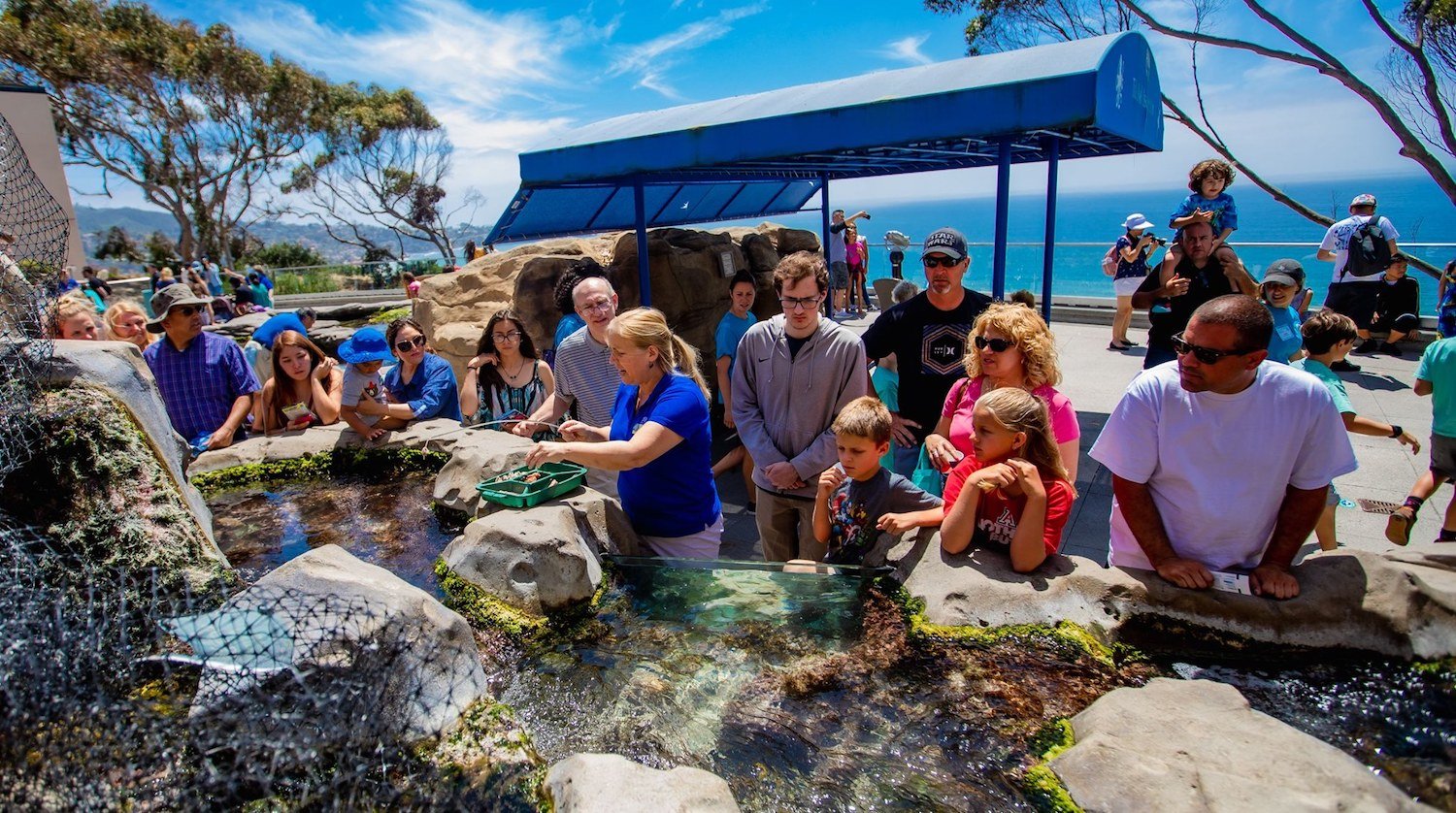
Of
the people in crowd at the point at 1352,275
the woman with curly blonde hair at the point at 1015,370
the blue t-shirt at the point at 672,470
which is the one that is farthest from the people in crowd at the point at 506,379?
the people in crowd at the point at 1352,275

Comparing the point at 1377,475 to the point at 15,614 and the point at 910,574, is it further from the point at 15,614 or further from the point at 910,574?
the point at 15,614

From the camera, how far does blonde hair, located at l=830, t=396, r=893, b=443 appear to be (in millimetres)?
3266

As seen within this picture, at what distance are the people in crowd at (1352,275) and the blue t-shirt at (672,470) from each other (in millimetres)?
Result: 8715

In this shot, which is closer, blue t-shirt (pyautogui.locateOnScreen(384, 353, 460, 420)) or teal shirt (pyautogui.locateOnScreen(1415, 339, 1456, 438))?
teal shirt (pyautogui.locateOnScreen(1415, 339, 1456, 438))

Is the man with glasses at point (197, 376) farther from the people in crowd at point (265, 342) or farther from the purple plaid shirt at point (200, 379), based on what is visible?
the people in crowd at point (265, 342)

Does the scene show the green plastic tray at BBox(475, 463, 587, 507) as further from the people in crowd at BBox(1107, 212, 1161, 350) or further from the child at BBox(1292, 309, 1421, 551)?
the people in crowd at BBox(1107, 212, 1161, 350)

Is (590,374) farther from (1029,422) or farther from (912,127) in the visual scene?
(912,127)

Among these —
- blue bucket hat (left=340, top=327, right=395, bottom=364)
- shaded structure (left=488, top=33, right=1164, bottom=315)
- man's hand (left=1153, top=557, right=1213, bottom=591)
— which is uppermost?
shaded structure (left=488, top=33, right=1164, bottom=315)

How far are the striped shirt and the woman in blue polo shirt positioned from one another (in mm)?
638

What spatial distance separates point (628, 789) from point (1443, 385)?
5.02 m

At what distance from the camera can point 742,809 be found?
218cm

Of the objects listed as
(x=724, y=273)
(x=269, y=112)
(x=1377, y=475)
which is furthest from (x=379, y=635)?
(x=269, y=112)

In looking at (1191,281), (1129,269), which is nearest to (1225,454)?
(1191,281)

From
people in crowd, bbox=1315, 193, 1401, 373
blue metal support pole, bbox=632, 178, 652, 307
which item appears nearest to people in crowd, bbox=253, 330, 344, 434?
blue metal support pole, bbox=632, 178, 652, 307
